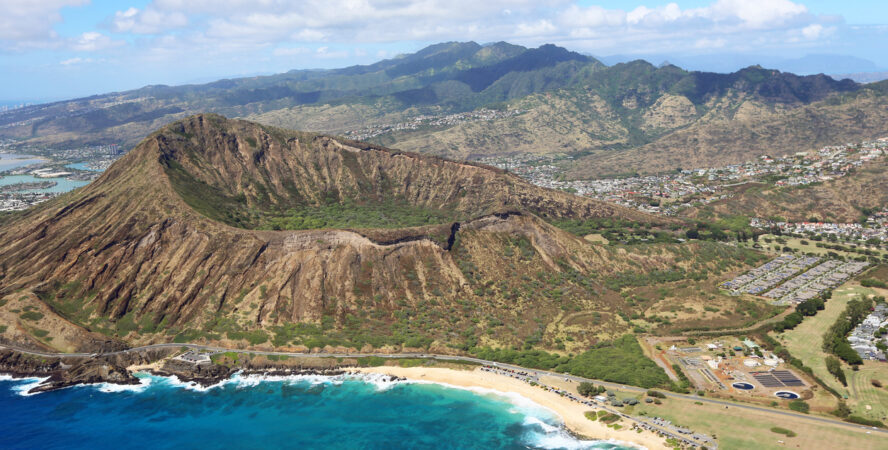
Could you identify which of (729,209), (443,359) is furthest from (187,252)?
(729,209)

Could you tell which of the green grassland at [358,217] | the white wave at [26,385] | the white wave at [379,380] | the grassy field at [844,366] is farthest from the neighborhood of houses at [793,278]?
the white wave at [26,385]

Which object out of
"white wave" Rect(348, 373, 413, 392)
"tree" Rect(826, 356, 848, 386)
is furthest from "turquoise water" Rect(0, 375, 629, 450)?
"tree" Rect(826, 356, 848, 386)

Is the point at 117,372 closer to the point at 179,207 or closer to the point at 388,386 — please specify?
the point at 179,207

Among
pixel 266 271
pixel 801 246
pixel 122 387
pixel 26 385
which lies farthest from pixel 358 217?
pixel 801 246

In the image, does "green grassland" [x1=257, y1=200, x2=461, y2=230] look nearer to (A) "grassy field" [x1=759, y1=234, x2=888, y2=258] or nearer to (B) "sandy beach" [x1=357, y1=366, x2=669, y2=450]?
(B) "sandy beach" [x1=357, y1=366, x2=669, y2=450]

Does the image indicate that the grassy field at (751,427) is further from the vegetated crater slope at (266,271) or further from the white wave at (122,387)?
the white wave at (122,387)

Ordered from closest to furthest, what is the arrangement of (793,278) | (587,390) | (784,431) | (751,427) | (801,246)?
1. (784,431)
2. (751,427)
3. (587,390)
4. (793,278)
5. (801,246)

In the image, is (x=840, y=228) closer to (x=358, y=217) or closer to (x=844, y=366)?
(x=844, y=366)
